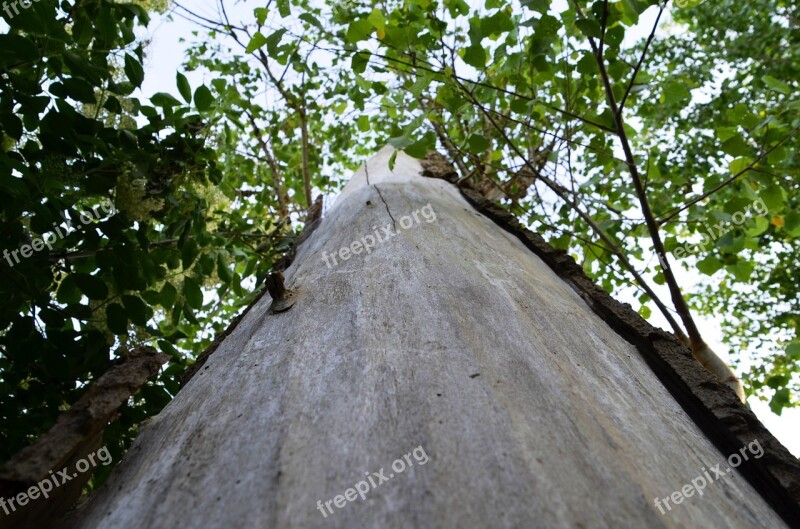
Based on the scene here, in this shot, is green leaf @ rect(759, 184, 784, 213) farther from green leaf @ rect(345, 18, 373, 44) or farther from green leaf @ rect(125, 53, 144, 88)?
green leaf @ rect(125, 53, 144, 88)

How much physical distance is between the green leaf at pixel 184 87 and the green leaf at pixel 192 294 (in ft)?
2.26

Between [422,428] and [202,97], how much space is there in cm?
157

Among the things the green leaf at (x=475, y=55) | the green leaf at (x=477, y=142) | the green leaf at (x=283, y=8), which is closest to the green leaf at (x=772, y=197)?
the green leaf at (x=477, y=142)

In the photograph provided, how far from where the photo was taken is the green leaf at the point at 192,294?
209 cm

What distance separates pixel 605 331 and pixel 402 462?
30.1 inches

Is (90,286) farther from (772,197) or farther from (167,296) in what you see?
(772,197)

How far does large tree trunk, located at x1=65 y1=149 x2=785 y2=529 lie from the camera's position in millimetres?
596

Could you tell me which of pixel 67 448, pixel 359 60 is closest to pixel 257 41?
pixel 359 60

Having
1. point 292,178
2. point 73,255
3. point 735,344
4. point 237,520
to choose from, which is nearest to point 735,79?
point 735,344

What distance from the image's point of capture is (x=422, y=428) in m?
0.69

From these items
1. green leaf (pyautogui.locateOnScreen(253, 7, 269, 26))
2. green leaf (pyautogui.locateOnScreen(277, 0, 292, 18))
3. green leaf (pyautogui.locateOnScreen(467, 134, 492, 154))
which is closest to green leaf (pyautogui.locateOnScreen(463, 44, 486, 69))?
green leaf (pyautogui.locateOnScreen(467, 134, 492, 154))

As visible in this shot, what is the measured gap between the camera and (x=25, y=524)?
0.78 metres

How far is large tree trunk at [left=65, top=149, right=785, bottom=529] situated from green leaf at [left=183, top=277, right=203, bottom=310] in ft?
3.19

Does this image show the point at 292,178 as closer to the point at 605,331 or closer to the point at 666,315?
the point at 666,315
